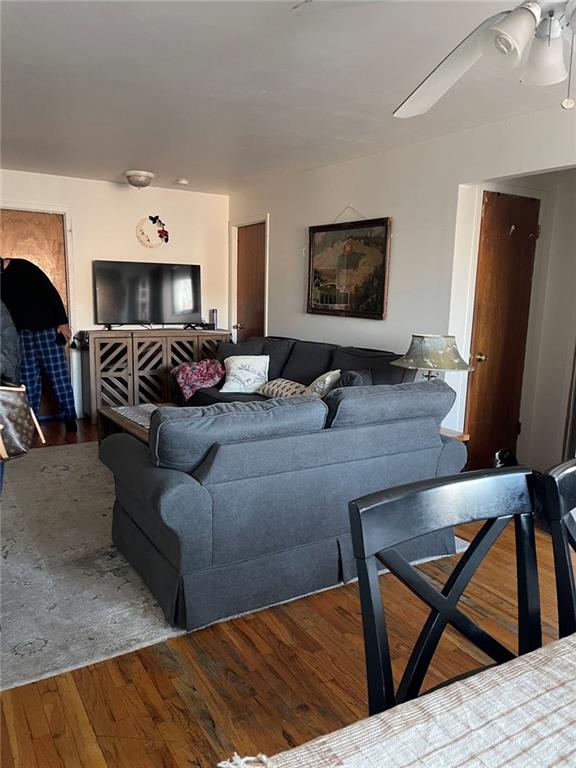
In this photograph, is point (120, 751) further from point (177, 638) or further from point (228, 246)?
point (228, 246)

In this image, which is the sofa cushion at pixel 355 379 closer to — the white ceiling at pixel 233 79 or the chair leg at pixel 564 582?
the white ceiling at pixel 233 79

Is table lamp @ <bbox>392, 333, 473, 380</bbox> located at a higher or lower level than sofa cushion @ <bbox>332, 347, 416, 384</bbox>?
higher

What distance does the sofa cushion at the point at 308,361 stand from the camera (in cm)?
448

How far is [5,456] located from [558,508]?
77.3 inches

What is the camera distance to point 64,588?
2480mm

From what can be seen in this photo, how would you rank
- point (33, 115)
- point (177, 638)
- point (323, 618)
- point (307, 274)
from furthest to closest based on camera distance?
point (307, 274) → point (33, 115) → point (323, 618) → point (177, 638)

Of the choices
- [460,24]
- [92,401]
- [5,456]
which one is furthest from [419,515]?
[92,401]

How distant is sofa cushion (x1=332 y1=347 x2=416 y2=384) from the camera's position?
12.2 ft

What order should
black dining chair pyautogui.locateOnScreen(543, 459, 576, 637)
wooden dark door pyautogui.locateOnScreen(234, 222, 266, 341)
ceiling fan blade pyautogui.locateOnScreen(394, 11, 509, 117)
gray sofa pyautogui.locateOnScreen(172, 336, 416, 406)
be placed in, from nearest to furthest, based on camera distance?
black dining chair pyautogui.locateOnScreen(543, 459, 576, 637) → ceiling fan blade pyautogui.locateOnScreen(394, 11, 509, 117) → gray sofa pyautogui.locateOnScreen(172, 336, 416, 406) → wooden dark door pyautogui.locateOnScreen(234, 222, 266, 341)

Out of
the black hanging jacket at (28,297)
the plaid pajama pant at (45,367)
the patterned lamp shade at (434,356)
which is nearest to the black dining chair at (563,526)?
the patterned lamp shade at (434,356)

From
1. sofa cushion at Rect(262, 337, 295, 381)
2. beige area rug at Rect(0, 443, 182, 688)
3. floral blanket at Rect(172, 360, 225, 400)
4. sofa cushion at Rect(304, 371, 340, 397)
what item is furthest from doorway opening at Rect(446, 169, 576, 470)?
beige area rug at Rect(0, 443, 182, 688)

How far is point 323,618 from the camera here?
2.31 metres

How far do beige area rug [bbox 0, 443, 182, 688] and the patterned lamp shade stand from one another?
1884 mm

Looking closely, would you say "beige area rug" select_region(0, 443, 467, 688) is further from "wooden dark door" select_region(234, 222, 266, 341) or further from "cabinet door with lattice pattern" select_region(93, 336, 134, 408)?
"wooden dark door" select_region(234, 222, 266, 341)
